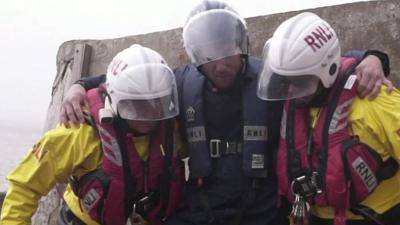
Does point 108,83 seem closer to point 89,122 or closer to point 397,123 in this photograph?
point 89,122

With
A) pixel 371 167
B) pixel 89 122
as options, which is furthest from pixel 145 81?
pixel 371 167

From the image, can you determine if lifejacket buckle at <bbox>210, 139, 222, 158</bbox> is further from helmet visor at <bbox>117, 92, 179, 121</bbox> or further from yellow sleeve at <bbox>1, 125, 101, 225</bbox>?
yellow sleeve at <bbox>1, 125, 101, 225</bbox>

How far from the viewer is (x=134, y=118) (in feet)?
10.0

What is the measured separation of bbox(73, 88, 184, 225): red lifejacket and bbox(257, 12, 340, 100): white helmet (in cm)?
69

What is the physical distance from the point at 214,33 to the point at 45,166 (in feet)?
3.59

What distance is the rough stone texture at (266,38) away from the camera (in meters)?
3.89

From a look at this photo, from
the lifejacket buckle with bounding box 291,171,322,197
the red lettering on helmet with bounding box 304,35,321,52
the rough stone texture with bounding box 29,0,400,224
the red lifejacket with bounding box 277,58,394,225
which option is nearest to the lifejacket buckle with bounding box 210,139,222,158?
the red lifejacket with bounding box 277,58,394,225

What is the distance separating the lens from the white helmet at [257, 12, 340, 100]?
110 inches

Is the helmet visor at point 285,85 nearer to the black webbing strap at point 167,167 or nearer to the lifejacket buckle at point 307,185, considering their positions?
the lifejacket buckle at point 307,185

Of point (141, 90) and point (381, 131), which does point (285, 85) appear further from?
point (141, 90)

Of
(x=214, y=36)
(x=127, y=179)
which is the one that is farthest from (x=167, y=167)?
(x=214, y=36)

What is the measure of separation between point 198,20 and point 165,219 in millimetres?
1127

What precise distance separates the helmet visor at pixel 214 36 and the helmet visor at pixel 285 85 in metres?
0.24

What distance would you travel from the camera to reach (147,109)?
3053mm
